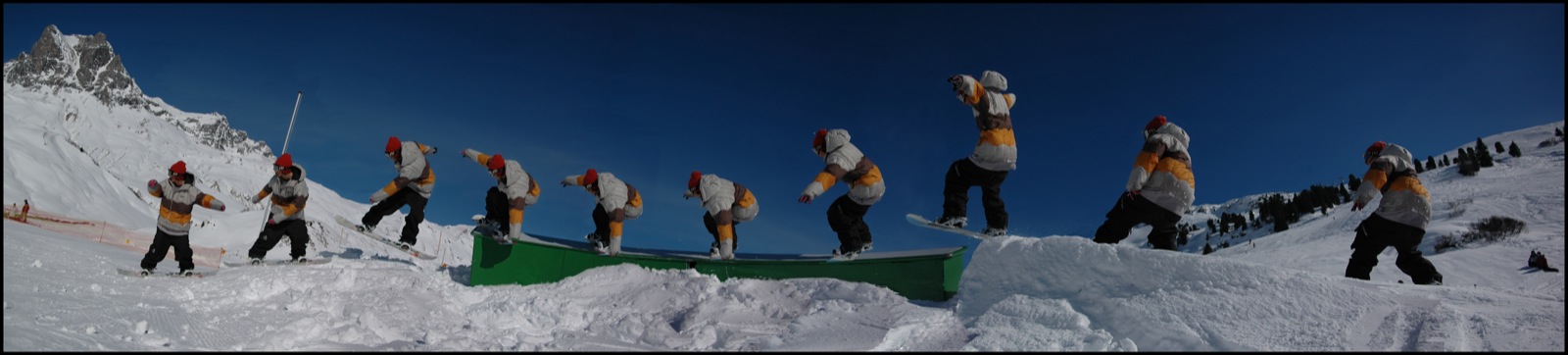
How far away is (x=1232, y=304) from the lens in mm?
4680

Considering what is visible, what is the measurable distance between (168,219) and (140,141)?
198326 mm

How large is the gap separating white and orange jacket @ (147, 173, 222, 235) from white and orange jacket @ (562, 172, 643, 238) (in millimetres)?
4422

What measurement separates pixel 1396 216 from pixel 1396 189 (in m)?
0.28

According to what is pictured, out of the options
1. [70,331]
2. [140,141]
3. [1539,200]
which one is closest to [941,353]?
[70,331]

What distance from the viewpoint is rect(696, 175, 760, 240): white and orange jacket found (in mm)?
8625

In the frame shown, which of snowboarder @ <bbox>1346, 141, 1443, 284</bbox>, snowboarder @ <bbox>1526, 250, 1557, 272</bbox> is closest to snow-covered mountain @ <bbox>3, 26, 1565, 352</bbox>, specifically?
snowboarder @ <bbox>1346, 141, 1443, 284</bbox>

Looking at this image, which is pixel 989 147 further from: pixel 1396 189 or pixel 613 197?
pixel 613 197

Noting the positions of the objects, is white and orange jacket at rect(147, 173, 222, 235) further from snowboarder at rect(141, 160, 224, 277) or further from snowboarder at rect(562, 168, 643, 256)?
snowboarder at rect(562, 168, 643, 256)

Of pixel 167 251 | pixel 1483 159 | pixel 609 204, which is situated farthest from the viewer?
pixel 1483 159

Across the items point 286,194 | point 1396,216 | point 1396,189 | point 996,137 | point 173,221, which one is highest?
point 996,137

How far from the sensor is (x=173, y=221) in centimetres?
845

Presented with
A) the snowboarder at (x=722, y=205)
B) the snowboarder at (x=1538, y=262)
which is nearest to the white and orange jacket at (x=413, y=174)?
the snowboarder at (x=722, y=205)

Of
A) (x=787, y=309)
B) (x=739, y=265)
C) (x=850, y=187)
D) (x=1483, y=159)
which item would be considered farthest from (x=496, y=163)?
(x=1483, y=159)

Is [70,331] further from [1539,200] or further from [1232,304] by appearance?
[1539,200]
